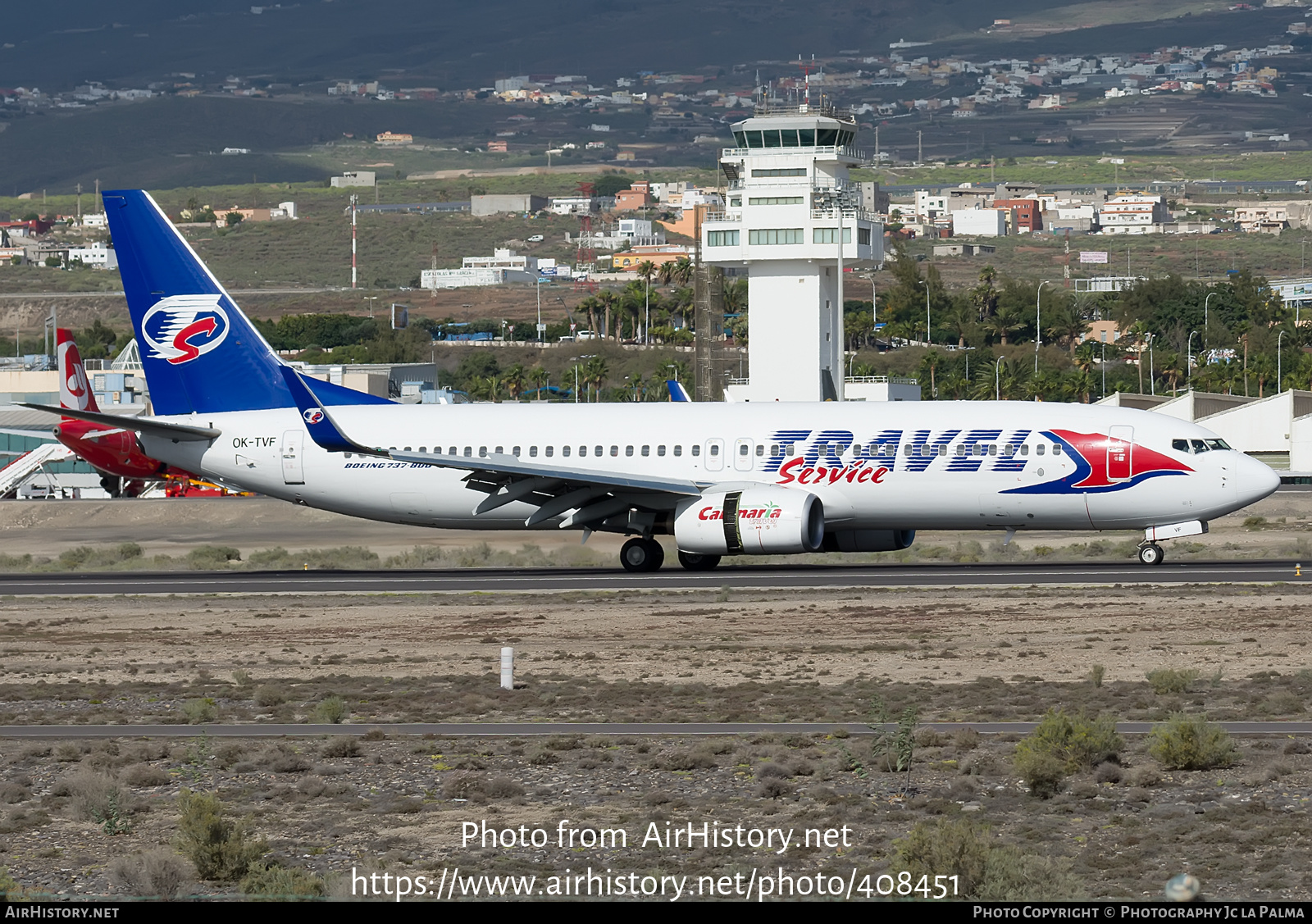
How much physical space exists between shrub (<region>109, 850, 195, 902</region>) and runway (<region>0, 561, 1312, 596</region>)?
24468 millimetres

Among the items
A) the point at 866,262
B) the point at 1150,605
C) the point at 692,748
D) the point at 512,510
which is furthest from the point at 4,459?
the point at 692,748

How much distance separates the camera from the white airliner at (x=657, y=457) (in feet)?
128

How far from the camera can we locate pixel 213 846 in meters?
14.3

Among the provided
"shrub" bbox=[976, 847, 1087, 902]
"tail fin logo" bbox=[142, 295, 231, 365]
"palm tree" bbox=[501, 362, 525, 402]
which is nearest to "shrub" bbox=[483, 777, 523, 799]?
"shrub" bbox=[976, 847, 1087, 902]

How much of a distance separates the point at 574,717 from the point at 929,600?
1409cm

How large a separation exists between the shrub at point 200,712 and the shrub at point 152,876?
8.01 meters

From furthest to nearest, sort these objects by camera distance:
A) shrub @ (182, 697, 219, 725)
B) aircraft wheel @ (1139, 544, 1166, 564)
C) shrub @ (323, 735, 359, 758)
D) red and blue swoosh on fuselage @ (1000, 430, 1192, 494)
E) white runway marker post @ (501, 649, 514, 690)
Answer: aircraft wheel @ (1139, 544, 1166, 564), red and blue swoosh on fuselage @ (1000, 430, 1192, 494), white runway marker post @ (501, 649, 514, 690), shrub @ (182, 697, 219, 725), shrub @ (323, 735, 359, 758)

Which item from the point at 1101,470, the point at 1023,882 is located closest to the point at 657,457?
the point at 1101,470

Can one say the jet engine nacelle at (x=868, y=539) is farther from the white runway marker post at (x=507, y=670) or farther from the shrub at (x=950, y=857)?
the shrub at (x=950, y=857)

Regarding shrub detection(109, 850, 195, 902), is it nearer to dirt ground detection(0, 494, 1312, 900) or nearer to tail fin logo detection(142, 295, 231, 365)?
dirt ground detection(0, 494, 1312, 900)

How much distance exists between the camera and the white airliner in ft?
128

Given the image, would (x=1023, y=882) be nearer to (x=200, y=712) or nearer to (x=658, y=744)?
(x=658, y=744)

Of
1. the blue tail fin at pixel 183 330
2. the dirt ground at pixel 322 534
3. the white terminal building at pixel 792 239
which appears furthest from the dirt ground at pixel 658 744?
the white terminal building at pixel 792 239

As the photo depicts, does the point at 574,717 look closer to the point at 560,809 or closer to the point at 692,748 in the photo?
the point at 692,748
